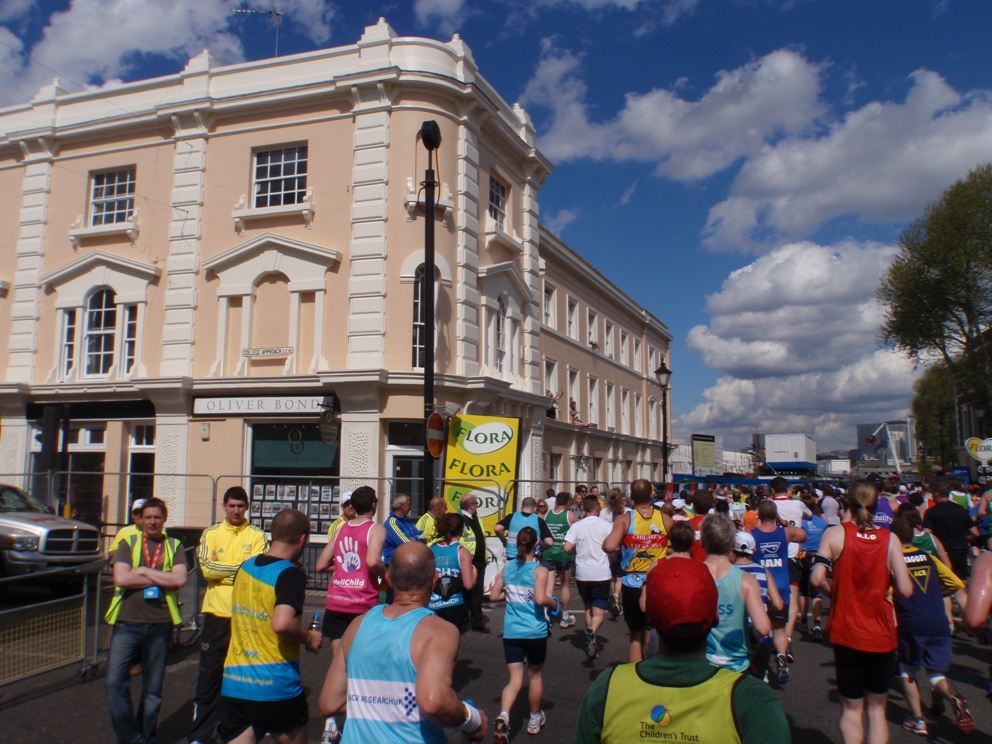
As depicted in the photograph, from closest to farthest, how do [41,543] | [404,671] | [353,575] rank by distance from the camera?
[404,671]
[353,575]
[41,543]

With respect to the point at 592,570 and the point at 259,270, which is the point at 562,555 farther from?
the point at 259,270

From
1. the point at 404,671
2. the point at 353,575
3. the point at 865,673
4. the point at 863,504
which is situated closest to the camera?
the point at 404,671

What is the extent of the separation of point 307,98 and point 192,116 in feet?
10.5

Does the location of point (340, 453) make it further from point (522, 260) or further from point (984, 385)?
point (984, 385)

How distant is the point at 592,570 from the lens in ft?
28.3

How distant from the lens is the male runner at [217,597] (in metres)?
5.40

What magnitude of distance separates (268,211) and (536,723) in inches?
576

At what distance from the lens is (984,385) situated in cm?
3491

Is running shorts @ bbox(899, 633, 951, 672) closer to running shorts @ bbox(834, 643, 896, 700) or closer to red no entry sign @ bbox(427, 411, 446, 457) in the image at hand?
running shorts @ bbox(834, 643, 896, 700)

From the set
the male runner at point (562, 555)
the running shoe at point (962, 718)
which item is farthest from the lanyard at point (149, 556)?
the running shoe at point (962, 718)

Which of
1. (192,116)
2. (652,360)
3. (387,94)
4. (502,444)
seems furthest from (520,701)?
(652,360)

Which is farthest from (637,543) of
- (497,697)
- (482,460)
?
(482,460)

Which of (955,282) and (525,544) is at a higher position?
(955,282)

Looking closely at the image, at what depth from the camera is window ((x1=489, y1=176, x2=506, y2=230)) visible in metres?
20.0
